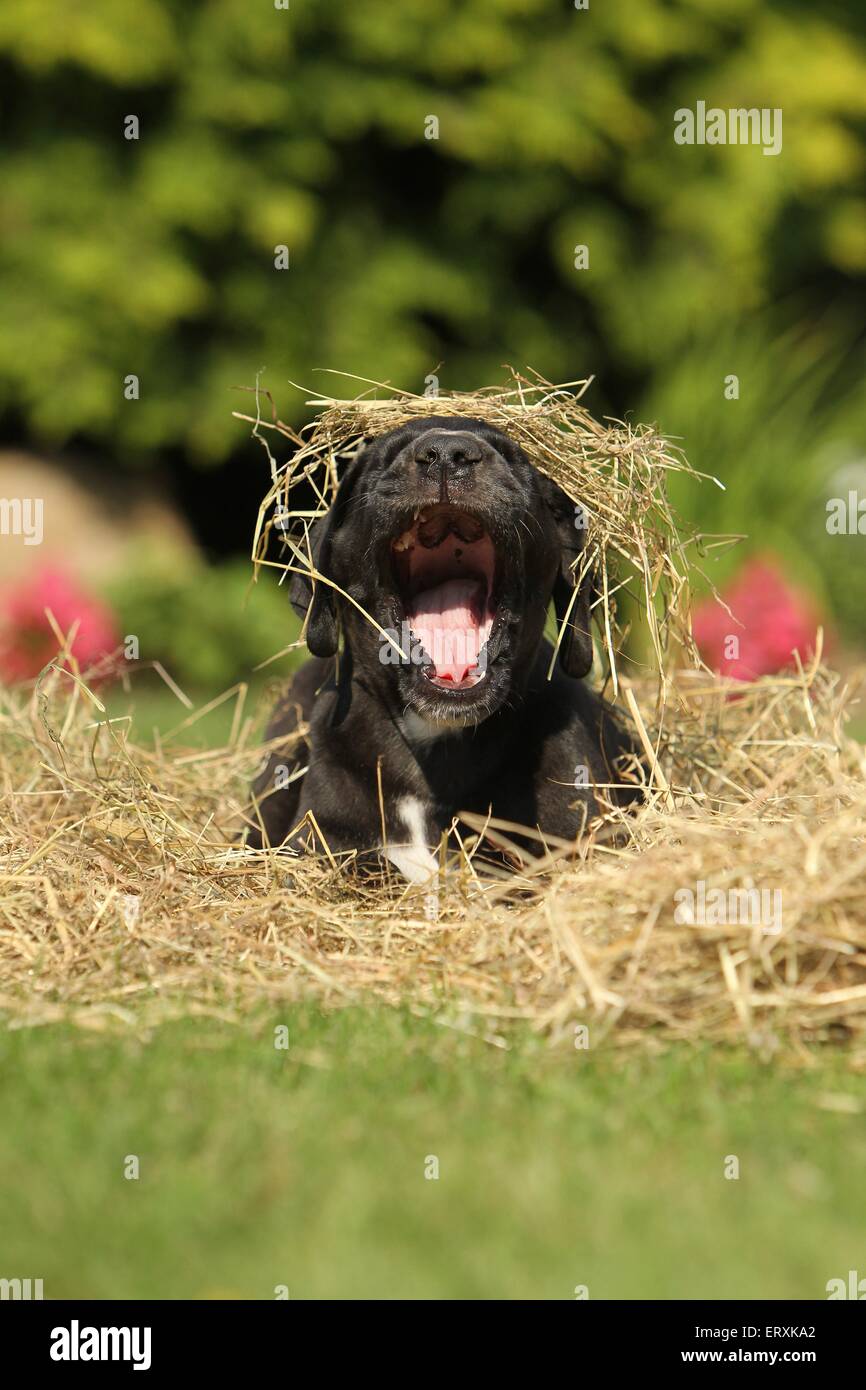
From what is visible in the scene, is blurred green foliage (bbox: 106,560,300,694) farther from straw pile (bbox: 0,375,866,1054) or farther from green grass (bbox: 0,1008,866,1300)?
green grass (bbox: 0,1008,866,1300)

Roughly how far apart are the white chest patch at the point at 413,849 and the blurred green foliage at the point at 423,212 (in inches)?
225

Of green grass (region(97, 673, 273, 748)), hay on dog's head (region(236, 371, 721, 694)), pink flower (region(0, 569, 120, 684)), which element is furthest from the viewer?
pink flower (region(0, 569, 120, 684))

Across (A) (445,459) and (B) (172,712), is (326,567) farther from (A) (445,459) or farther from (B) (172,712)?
(B) (172,712)

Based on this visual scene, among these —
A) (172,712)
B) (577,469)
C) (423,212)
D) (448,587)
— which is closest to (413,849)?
(448,587)

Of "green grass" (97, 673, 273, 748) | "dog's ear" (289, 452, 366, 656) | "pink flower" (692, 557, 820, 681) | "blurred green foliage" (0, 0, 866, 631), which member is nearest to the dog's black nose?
"dog's ear" (289, 452, 366, 656)

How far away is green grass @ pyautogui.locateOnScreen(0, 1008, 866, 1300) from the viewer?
2.19 metres

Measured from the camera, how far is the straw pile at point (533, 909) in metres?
3.12

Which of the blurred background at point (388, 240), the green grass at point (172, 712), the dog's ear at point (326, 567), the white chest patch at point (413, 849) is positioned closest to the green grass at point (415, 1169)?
the white chest patch at point (413, 849)

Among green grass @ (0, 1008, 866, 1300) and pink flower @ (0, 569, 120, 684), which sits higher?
pink flower @ (0, 569, 120, 684)

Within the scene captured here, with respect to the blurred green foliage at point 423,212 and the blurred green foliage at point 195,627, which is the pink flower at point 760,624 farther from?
the blurred green foliage at point 195,627

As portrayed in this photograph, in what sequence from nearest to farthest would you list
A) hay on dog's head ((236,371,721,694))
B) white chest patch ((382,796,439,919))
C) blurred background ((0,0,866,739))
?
1. white chest patch ((382,796,439,919))
2. hay on dog's head ((236,371,721,694))
3. blurred background ((0,0,866,739))

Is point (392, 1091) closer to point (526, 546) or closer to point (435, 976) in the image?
point (435, 976)

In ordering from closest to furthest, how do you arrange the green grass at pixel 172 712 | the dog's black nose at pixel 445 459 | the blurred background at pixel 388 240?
the dog's black nose at pixel 445 459 < the green grass at pixel 172 712 < the blurred background at pixel 388 240

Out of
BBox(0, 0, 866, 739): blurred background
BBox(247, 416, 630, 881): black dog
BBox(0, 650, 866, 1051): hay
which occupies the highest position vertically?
BBox(0, 0, 866, 739): blurred background
